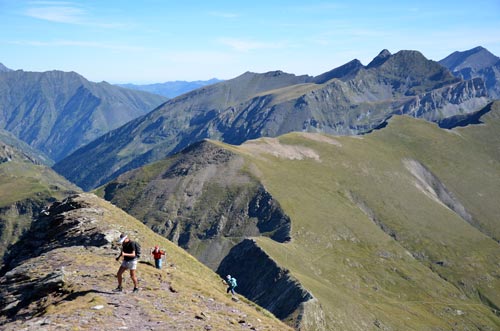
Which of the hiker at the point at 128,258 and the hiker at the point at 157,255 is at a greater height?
the hiker at the point at 128,258

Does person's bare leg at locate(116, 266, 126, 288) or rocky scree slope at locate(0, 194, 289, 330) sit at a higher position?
person's bare leg at locate(116, 266, 126, 288)

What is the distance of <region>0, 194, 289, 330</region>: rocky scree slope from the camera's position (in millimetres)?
27797

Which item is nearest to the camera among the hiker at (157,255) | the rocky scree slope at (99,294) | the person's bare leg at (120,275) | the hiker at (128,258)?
the rocky scree slope at (99,294)

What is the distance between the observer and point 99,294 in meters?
30.8

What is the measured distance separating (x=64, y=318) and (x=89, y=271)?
346 inches

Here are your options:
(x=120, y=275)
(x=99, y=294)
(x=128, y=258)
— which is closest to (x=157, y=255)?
(x=120, y=275)

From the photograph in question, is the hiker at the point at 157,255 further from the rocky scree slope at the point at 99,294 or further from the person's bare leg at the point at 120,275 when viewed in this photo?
the person's bare leg at the point at 120,275

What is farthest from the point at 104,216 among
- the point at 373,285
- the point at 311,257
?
the point at 373,285

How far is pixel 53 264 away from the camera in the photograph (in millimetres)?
38062

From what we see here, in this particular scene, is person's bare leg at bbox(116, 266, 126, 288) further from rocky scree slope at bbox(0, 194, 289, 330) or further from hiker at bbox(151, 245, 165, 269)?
hiker at bbox(151, 245, 165, 269)

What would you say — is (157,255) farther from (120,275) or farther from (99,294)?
(99,294)

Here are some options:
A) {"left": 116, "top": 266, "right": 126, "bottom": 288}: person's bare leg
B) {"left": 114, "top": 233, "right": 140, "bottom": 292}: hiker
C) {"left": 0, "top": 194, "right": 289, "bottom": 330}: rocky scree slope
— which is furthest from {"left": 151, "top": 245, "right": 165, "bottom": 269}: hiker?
{"left": 116, "top": 266, "right": 126, "bottom": 288}: person's bare leg

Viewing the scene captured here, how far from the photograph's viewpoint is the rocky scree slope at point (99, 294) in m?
27.8

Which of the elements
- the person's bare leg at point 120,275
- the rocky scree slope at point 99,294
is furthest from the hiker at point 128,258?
the rocky scree slope at point 99,294
